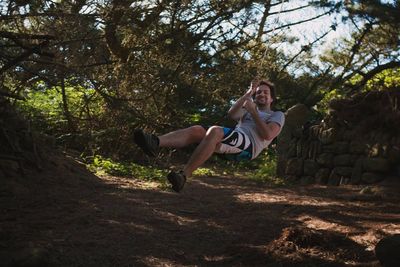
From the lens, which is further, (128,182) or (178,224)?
(128,182)

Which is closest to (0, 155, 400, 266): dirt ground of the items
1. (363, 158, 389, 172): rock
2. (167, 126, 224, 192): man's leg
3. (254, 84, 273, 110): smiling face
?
(363, 158, 389, 172): rock

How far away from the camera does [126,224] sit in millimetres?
4730

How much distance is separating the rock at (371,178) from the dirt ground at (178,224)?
0.70 ft

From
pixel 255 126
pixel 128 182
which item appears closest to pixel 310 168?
pixel 128 182

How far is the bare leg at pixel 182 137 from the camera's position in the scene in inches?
150

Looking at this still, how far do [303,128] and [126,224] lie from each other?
5.22 metres

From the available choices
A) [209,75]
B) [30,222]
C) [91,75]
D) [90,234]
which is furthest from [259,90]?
[209,75]

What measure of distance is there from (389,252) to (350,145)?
458 cm

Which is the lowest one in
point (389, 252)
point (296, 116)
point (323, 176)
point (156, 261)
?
point (156, 261)

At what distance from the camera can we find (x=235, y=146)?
4.11 meters

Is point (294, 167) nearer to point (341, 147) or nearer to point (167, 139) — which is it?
point (341, 147)

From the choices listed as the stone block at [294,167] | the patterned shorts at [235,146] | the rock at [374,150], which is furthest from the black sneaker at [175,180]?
the stone block at [294,167]

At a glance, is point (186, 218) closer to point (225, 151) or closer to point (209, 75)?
point (225, 151)

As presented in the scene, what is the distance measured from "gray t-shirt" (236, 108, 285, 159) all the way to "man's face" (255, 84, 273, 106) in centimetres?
16
